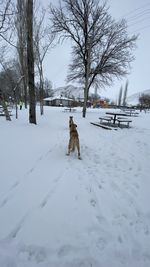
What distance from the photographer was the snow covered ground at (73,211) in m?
1.94

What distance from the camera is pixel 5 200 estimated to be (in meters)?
2.85

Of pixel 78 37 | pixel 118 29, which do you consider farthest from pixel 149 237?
pixel 118 29

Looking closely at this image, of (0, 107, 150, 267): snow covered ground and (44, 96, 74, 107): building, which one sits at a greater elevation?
(44, 96, 74, 107): building

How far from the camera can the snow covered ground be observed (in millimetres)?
1944

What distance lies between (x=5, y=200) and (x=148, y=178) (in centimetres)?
305

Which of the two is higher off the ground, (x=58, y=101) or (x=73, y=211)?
(x=58, y=101)

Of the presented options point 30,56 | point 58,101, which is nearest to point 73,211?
point 30,56

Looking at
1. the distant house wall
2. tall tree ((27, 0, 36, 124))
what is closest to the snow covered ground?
tall tree ((27, 0, 36, 124))

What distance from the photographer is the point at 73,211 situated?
106 inches

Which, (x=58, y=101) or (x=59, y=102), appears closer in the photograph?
(x=58, y=101)

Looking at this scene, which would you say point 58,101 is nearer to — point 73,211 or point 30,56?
point 30,56

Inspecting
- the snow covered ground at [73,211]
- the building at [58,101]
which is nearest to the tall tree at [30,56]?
the snow covered ground at [73,211]

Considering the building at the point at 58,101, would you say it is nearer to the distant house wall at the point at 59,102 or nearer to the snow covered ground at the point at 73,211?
the distant house wall at the point at 59,102

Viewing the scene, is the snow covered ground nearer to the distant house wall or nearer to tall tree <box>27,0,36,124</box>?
tall tree <box>27,0,36,124</box>
